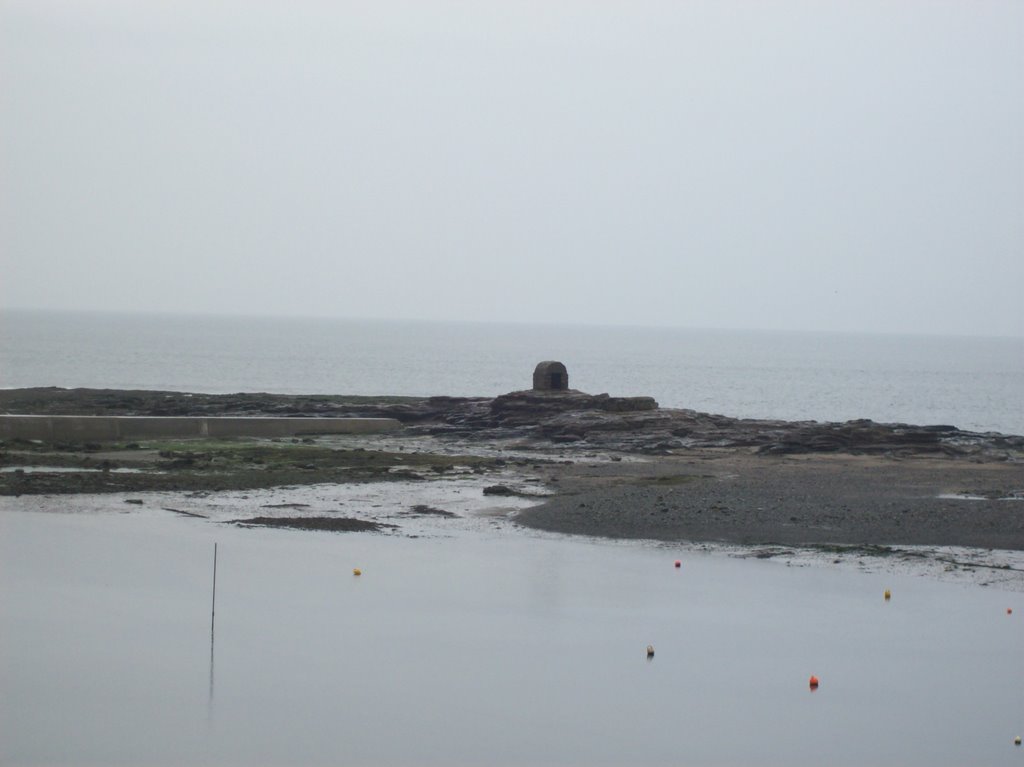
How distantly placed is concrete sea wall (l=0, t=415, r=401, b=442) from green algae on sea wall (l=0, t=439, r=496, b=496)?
1.38m

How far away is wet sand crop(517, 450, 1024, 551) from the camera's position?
1923 cm

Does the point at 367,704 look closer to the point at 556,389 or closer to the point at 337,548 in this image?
the point at 337,548

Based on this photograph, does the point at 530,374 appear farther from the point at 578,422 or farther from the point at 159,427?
the point at 159,427

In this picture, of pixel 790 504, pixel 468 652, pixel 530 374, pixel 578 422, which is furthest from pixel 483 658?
pixel 530 374

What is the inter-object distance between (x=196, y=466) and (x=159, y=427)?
822cm

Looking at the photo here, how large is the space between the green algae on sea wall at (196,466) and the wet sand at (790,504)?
354 cm

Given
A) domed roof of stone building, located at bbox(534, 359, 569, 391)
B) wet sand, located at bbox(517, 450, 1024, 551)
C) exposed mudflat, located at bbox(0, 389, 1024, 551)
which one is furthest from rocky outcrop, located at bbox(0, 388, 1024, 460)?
wet sand, located at bbox(517, 450, 1024, 551)

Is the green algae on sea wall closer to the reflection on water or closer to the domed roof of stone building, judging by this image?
the reflection on water

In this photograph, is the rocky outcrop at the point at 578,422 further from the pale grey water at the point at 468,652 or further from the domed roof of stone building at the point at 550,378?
the pale grey water at the point at 468,652

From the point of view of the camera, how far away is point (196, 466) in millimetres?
26203

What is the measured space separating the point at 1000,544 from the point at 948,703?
26.1ft

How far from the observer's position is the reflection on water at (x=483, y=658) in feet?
32.7

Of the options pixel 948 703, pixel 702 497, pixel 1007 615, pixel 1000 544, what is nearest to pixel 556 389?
pixel 702 497

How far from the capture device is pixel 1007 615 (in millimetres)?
14344
